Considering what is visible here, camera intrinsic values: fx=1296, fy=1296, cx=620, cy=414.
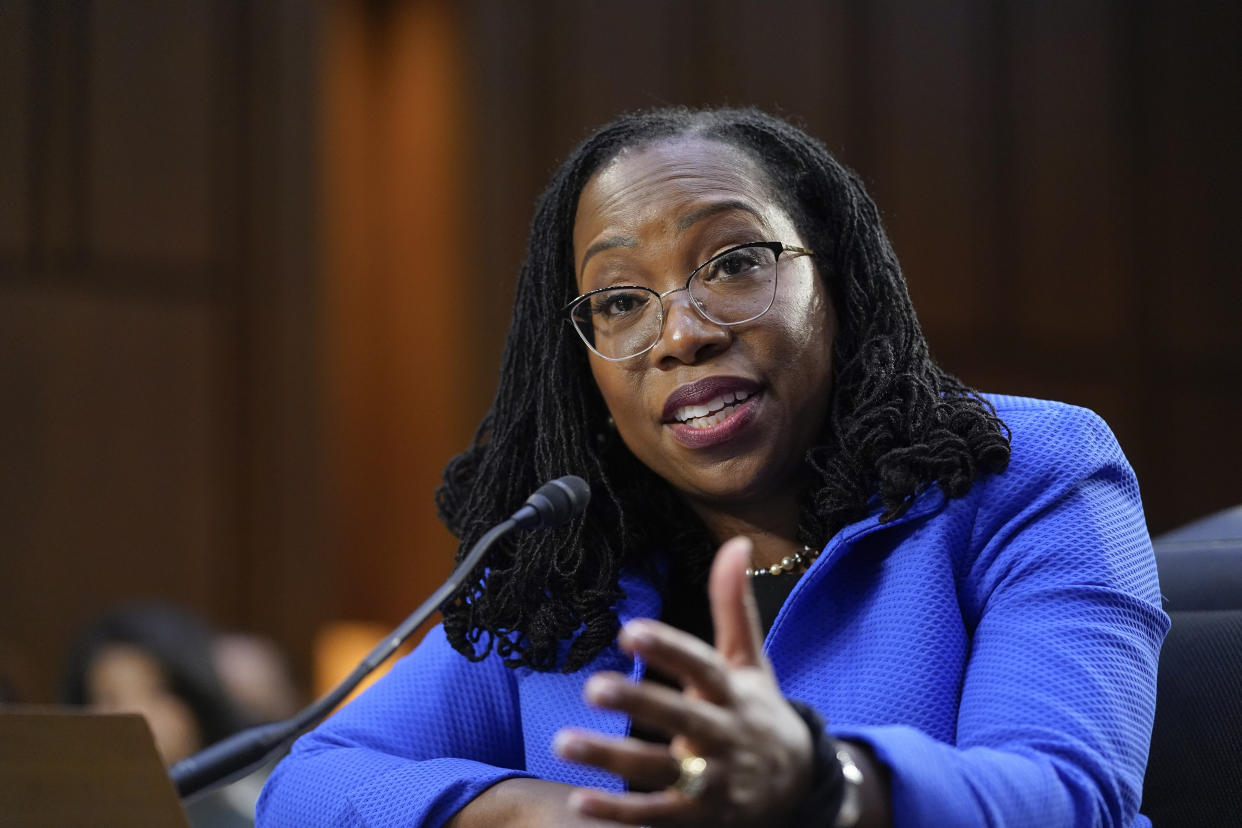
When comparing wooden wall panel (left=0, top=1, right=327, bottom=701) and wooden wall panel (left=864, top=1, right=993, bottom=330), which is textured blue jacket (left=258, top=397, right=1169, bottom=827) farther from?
wooden wall panel (left=864, top=1, right=993, bottom=330)

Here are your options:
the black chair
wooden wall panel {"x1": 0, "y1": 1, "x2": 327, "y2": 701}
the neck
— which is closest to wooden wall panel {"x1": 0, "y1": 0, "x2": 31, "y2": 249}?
wooden wall panel {"x1": 0, "y1": 1, "x2": 327, "y2": 701}

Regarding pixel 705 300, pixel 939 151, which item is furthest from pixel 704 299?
pixel 939 151

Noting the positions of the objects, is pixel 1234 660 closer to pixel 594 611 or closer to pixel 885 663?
pixel 885 663

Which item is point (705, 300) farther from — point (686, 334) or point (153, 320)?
point (153, 320)

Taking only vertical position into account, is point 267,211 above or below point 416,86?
below

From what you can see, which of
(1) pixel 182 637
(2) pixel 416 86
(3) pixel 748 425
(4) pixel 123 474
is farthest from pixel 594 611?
(2) pixel 416 86

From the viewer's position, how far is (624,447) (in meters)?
1.63

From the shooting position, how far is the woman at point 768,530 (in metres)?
1.09

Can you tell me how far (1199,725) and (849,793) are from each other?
73 centimetres

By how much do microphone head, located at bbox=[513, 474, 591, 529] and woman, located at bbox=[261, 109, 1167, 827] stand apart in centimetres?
15

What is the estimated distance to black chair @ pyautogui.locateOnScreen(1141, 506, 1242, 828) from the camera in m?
1.38

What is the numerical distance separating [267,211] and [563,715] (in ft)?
10.2

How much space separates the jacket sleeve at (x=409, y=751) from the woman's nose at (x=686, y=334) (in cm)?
45

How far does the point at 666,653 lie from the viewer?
2.57ft
